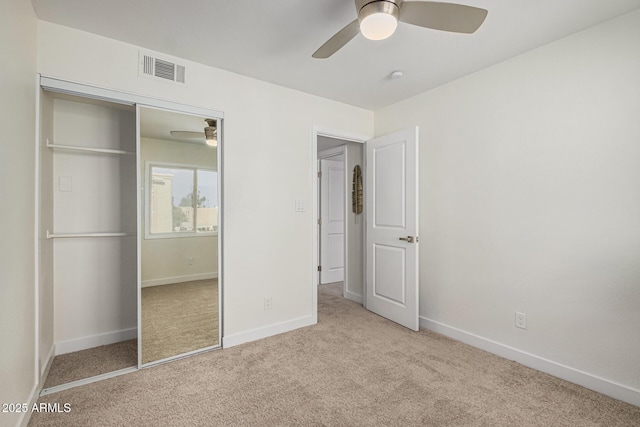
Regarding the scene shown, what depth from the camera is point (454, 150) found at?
2910mm

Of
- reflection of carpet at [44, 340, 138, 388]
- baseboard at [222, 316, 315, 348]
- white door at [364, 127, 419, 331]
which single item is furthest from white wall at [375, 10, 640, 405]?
reflection of carpet at [44, 340, 138, 388]

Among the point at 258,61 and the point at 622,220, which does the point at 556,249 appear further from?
the point at 258,61

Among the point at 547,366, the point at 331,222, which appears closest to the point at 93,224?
the point at 331,222

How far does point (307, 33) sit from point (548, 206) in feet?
7.15

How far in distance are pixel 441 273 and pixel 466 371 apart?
3.16 feet

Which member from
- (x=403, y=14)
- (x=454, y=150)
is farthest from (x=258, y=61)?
(x=454, y=150)

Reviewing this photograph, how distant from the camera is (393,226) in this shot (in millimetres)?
3285


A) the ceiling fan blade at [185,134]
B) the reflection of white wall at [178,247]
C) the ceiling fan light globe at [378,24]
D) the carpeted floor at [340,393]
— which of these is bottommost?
the carpeted floor at [340,393]

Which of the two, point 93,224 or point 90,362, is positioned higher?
point 93,224

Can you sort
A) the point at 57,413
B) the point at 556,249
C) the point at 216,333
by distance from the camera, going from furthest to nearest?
the point at 216,333, the point at 556,249, the point at 57,413

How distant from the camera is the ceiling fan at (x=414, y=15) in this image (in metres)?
1.44

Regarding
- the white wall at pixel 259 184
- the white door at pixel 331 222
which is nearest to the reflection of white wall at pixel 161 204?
the white wall at pixel 259 184

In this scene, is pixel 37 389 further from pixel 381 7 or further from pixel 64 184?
pixel 381 7

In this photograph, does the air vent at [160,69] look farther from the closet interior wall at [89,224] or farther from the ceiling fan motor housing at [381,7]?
the ceiling fan motor housing at [381,7]
